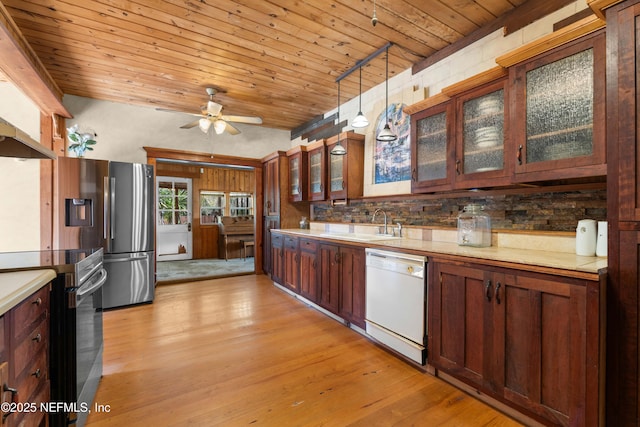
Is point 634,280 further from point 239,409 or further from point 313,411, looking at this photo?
point 239,409

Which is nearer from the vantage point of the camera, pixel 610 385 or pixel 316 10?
pixel 610 385

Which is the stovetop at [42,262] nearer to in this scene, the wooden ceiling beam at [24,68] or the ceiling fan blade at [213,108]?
the wooden ceiling beam at [24,68]

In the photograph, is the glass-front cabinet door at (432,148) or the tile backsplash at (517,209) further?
the glass-front cabinet door at (432,148)

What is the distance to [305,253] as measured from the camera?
3.76 m

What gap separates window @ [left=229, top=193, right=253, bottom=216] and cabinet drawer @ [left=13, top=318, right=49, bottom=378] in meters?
7.18

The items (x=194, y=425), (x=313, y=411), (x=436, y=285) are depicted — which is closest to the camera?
(x=194, y=425)

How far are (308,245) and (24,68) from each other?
327 cm

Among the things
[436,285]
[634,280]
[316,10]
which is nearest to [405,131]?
[316,10]

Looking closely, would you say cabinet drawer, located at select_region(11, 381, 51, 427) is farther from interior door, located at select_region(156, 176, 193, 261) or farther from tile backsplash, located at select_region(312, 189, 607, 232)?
interior door, located at select_region(156, 176, 193, 261)

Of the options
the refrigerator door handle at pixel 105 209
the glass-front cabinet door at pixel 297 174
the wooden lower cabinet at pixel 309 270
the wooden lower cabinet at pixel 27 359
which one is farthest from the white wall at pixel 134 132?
the wooden lower cabinet at pixel 27 359

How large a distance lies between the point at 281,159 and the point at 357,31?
8.92 feet

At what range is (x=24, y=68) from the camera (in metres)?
2.72

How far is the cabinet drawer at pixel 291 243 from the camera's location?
4.02 m

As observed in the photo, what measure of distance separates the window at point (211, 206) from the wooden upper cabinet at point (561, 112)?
24.6 feet
